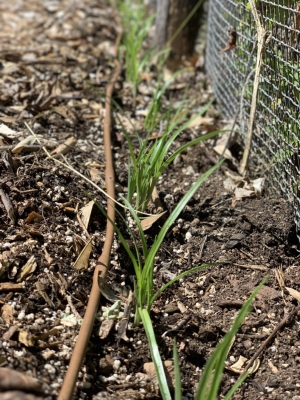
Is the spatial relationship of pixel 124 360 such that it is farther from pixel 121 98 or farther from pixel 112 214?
pixel 121 98

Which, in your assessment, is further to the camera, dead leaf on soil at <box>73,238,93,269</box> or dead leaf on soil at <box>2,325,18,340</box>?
dead leaf on soil at <box>73,238,93,269</box>

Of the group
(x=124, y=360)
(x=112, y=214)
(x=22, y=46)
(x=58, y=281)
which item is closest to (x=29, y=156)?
(x=112, y=214)

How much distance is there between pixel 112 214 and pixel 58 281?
383mm

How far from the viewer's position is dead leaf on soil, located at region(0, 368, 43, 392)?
125cm

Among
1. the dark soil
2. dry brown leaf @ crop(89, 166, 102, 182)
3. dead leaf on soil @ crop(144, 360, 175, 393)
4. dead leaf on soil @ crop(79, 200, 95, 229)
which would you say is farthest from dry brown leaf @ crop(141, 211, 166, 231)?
dead leaf on soil @ crop(144, 360, 175, 393)

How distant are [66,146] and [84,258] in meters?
0.75

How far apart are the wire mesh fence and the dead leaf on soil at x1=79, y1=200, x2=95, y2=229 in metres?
0.81

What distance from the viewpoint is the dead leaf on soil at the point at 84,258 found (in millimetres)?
1766

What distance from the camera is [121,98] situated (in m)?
3.17

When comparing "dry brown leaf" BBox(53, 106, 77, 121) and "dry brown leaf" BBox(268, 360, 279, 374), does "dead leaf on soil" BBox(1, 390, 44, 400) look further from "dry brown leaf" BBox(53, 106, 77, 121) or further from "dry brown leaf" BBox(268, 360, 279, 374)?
"dry brown leaf" BBox(53, 106, 77, 121)

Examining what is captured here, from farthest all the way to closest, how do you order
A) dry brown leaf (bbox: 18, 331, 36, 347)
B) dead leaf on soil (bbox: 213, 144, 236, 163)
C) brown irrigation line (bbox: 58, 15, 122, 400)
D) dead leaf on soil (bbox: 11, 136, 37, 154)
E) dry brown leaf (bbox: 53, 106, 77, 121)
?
dry brown leaf (bbox: 53, 106, 77, 121) → dead leaf on soil (bbox: 213, 144, 236, 163) → dead leaf on soil (bbox: 11, 136, 37, 154) → dry brown leaf (bbox: 18, 331, 36, 347) → brown irrigation line (bbox: 58, 15, 122, 400)

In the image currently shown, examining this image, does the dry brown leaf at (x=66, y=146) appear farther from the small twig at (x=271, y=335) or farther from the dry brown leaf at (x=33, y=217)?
the small twig at (x=271, y=335)

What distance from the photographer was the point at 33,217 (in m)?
1.88

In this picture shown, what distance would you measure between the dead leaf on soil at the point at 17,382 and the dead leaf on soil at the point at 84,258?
525 mm
